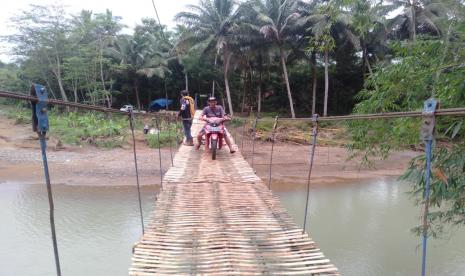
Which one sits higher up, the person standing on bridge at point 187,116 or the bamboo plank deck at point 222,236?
the person standing on bridge at point 187,116

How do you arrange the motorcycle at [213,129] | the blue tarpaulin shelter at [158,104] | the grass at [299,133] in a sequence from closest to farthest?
the motorcycle at [213,129] → the grass at [299,133] → the blue tarpaulin shelter at [158,104]

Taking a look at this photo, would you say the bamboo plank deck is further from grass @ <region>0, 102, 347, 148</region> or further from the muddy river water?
grass @ <region>0, 102, 347, 148</region>

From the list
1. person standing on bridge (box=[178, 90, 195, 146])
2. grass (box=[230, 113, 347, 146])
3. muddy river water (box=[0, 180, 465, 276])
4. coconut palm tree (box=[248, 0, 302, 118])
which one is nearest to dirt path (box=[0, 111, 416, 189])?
grass (box=[230, 113, 347, 146])

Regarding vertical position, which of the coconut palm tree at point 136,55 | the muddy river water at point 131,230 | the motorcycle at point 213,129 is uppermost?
the coconut palm tree at point 136,55

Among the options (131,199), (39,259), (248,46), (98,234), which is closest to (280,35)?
(248,46)

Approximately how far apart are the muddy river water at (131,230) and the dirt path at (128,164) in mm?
620

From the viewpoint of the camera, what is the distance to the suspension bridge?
1153 mm

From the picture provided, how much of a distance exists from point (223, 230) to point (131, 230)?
133 inches

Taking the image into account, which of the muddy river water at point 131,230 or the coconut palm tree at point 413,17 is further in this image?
the coconut palm tree at point 413,17

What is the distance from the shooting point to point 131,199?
6801 millimetres

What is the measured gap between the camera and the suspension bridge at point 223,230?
1.15 m

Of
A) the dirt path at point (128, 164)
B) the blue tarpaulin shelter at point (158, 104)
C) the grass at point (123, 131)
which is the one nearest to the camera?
the dirt path at point (128, 164)

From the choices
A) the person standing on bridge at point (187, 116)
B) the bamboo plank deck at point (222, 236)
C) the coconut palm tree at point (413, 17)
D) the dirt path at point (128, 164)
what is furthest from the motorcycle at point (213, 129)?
the coconut palm tree at point (413, 17)

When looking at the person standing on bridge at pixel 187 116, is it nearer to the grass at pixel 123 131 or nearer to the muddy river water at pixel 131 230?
the muddy river water at pixel 131 230
